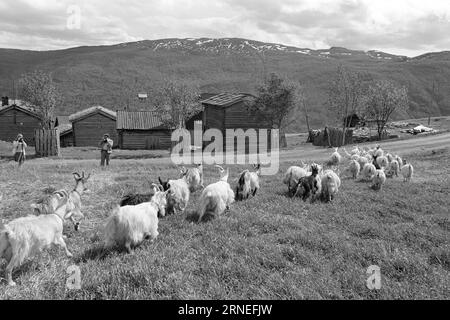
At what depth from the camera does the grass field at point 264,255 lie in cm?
696

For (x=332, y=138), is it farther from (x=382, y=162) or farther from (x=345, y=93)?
(x=382, y=162)

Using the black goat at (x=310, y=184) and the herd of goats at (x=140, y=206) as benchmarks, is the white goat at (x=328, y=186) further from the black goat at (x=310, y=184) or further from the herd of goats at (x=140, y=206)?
the black goat at (x=310, y=184)

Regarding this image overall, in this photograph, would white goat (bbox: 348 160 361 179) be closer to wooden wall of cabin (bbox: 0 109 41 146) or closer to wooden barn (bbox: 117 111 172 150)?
wooden barn (bbox: 117 111 172 150)

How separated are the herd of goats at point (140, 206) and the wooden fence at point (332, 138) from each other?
33.4m

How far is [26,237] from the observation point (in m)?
7.48

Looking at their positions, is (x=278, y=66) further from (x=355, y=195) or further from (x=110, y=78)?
(x=355, y=195)

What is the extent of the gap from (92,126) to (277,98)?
1164 inches

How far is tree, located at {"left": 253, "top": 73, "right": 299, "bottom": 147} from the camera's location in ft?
164

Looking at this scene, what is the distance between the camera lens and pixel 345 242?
9461mm

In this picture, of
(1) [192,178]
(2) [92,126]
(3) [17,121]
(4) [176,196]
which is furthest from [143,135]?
(4) [176,196]

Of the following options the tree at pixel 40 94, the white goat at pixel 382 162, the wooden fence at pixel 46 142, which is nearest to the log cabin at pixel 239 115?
the wooden fence at pixel 46 142

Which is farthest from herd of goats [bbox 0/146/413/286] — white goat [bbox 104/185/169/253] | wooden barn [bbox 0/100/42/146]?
wooden barn [bbox 0/100/42/146]
